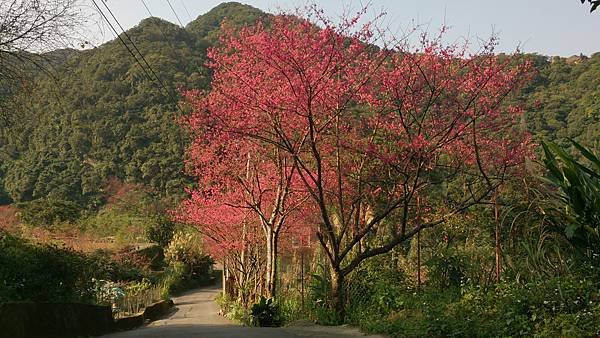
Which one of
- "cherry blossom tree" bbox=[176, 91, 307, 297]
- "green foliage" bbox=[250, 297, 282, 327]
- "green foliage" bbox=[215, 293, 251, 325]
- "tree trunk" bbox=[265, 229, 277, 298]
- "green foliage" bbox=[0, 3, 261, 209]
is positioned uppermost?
"green foliage" bbox=[0, 3, 261, 209]

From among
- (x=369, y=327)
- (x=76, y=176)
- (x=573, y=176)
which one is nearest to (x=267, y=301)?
(x=369, y=327)

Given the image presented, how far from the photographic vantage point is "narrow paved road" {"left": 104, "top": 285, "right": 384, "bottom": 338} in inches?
368

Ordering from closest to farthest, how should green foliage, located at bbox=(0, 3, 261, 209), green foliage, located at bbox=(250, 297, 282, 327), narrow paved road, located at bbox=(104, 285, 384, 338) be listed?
narrow paved road, located at bbox=(104, 285, 384, 338) → green foliage, located at bbox=(250, 297, 282, 327) → green foliage, located at bbox=(0, 3, 261, 209)

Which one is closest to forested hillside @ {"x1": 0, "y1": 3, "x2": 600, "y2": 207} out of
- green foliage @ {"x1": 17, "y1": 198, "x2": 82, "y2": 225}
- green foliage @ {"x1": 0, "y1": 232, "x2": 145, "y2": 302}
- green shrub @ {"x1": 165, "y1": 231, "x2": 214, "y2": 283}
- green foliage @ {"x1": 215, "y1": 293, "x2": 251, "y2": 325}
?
green shrub @ {"x1": 165, "y1": 231, "x2": 214, "y2": 283}

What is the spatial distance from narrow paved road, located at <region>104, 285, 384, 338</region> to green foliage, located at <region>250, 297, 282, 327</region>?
578 millimetres

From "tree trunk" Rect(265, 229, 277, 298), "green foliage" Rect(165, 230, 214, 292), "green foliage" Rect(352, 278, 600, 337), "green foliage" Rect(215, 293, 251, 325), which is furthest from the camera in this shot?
"green foliage" Rect(165, 230, 214, 292)

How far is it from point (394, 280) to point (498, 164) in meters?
3.12

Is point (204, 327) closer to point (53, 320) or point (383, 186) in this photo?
point (53, 320)

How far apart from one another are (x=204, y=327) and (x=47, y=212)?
21549 mm

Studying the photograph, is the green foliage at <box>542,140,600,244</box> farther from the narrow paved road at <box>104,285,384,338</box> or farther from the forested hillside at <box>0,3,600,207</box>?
the forested hillside at <box>0,3,600,207</box>

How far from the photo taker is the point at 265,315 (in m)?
13.5

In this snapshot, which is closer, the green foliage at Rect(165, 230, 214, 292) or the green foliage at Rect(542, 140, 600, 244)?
the green foliage at Rect(542, 140, 600, 244)

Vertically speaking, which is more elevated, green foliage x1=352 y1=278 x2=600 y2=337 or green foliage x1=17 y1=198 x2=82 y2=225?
green foliage x1=17 y1=198 x2=82 y2=225

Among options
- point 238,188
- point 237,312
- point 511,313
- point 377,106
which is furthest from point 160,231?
point 511,313
